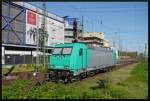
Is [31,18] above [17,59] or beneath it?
above

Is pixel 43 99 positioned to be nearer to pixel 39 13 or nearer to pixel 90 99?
pixel 90 99

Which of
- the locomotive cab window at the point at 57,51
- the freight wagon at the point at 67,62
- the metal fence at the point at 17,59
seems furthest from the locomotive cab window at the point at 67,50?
the metal fence at the point at 17,59

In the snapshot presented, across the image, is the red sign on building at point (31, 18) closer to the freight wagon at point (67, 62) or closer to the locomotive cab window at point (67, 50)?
the freight wagon at point (67, 62)

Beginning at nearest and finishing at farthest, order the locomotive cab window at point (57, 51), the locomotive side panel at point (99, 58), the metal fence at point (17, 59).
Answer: the locomotive cab window at point (57, 51) < the locomotive side panel at point (99, 58) < the metal fence at point (17, 59)

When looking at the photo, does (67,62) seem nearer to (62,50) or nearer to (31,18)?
(62,50)

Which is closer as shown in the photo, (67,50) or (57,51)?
(67,50)

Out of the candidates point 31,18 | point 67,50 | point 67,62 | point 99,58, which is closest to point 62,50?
point 67,50

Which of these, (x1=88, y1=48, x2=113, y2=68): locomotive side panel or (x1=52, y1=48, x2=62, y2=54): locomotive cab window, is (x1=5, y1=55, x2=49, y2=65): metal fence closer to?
(x1=88, y1=48, x2=113, y2=68): locomotive side panel

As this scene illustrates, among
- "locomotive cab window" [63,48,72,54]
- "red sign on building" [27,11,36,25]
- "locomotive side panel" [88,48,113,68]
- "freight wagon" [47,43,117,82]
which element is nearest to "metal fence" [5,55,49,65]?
"red sign on building" [27,11,36,25]

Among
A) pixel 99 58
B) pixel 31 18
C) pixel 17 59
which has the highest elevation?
pixel 31 18

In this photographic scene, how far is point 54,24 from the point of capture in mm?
67875

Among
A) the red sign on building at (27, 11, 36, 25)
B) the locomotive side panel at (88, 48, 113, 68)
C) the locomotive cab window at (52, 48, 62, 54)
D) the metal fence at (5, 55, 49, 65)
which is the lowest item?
the metal fence at (5, 55, 49, 65)

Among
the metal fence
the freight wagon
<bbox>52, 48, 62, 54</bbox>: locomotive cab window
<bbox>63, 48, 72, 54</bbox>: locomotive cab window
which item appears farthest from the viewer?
the metal fence

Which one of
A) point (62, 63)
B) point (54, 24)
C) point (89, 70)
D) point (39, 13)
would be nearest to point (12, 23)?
point (39, 13)
